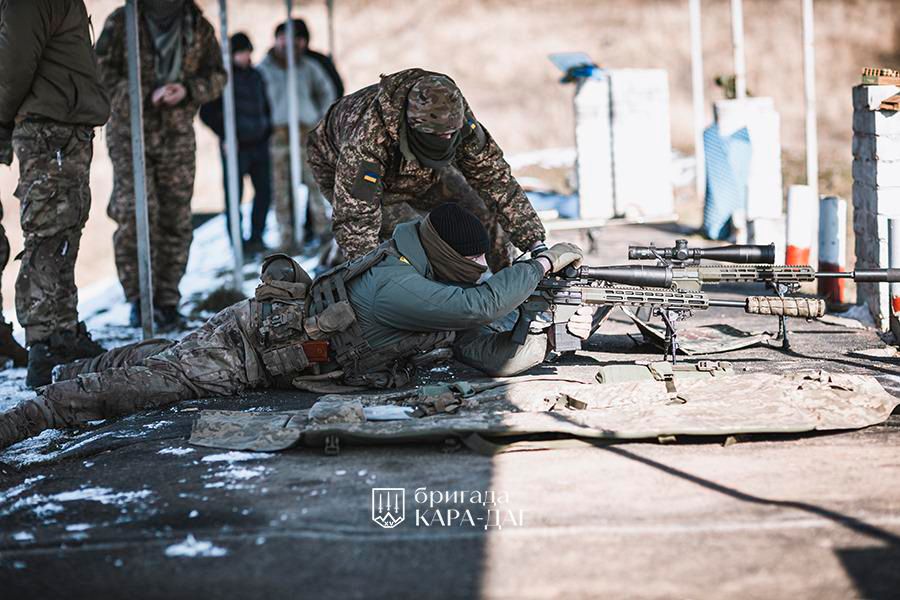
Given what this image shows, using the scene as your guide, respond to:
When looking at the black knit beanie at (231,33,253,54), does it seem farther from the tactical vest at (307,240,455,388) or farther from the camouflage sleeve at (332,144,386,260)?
the tactical vest at (307,240,455,388)

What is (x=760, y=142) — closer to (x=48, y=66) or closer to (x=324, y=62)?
(x=324, y=62)

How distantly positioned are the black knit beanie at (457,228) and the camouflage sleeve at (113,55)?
3.60 m

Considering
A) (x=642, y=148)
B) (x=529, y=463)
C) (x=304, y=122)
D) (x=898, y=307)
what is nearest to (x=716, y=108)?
(x=642, y=148)

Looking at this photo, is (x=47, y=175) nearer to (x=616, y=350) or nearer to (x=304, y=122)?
(x=616, y=350)

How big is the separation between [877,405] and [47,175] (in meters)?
4.41

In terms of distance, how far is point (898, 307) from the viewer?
6.53 meters

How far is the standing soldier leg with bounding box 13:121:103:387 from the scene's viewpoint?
6184 millimetres

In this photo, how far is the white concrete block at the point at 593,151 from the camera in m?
11.9

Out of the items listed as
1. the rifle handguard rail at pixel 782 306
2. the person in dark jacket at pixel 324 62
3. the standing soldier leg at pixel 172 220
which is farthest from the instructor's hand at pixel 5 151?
the person in dark jacket at pixel 324 62

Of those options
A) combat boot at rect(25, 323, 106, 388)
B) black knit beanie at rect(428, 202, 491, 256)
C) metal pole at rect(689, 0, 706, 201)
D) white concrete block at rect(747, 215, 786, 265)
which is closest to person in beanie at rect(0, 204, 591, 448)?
black knit beanie at rect(428, 202, 491, 256)

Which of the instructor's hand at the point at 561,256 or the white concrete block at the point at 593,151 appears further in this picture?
the white concrete block at the point at 593,151

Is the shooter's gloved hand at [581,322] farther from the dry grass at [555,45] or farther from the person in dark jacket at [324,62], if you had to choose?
the dry grass at [555,45]

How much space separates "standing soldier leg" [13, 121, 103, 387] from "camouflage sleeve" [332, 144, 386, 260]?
1.48m

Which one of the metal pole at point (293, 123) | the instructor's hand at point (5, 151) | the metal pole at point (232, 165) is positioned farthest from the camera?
the metal pole at point (293, 123)
